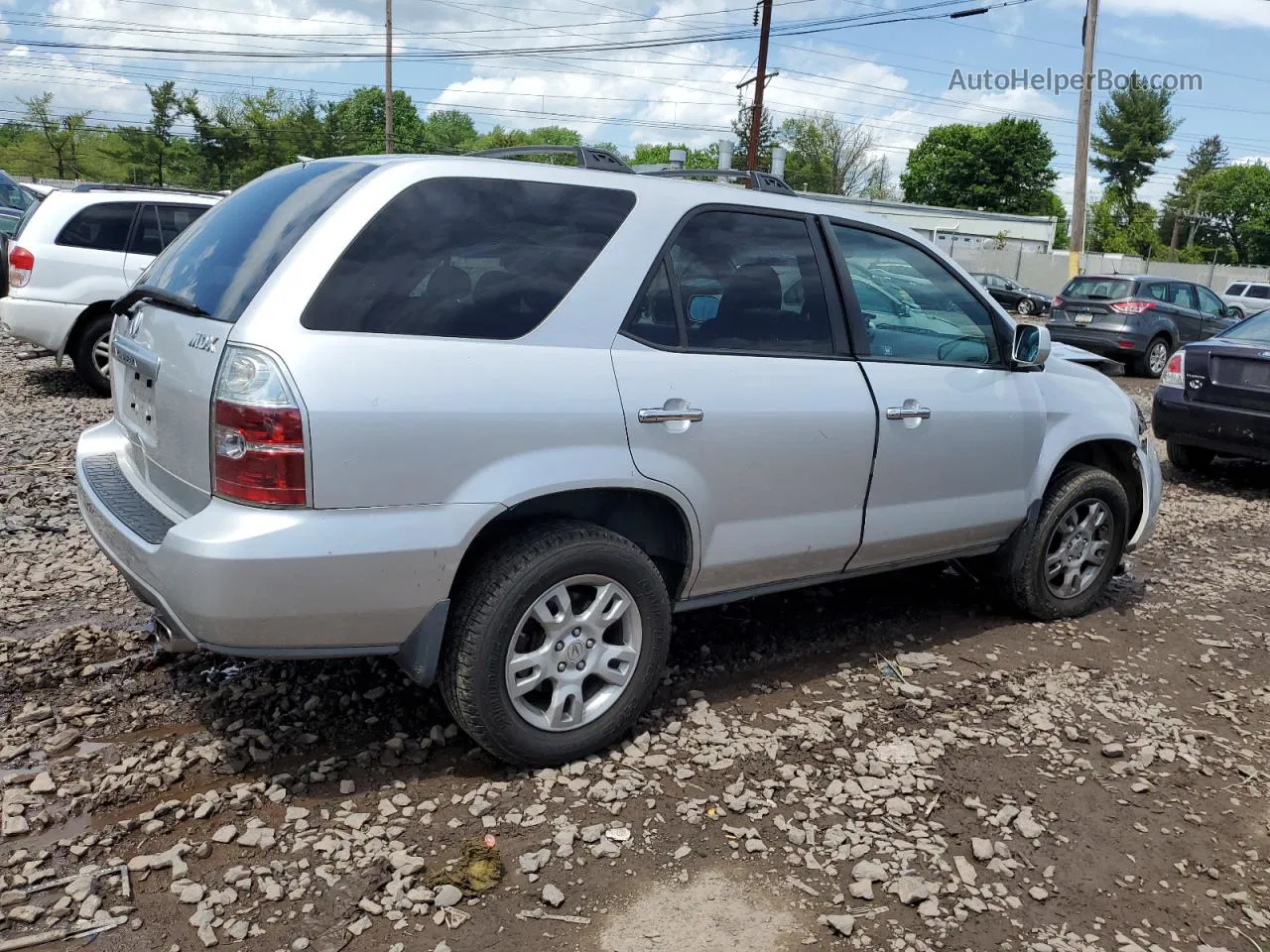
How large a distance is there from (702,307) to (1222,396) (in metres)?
6.48

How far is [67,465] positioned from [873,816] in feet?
18.8

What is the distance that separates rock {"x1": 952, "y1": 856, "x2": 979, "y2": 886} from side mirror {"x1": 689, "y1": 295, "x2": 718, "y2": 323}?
1.86m

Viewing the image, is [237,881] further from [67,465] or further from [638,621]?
[67,465]

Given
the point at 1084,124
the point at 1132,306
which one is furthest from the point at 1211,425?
the point at 1084,124

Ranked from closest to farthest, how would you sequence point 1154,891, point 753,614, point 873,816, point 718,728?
point 1154,891
point 873,816
point 718,728
point 753,614

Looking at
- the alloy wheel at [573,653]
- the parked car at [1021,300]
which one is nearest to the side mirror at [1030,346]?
the alloy wheel at [573,653]

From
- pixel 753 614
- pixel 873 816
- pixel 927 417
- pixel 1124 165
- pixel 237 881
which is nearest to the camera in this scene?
pixel 237 881

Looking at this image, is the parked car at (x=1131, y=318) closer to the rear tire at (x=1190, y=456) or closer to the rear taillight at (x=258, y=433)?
the rear tire at (x=1190, y=456)

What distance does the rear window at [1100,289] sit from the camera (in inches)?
673

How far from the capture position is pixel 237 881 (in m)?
2.78

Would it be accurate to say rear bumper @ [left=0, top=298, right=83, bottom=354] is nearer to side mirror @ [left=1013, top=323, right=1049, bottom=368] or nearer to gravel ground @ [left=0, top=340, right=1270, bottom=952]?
gravel ground @ [left=0, top=340, right=1270, bottom=952]

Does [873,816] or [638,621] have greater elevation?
[638,621]

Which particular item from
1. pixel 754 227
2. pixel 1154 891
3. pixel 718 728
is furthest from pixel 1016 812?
pixel 754 227

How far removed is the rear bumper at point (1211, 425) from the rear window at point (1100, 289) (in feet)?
30.2
